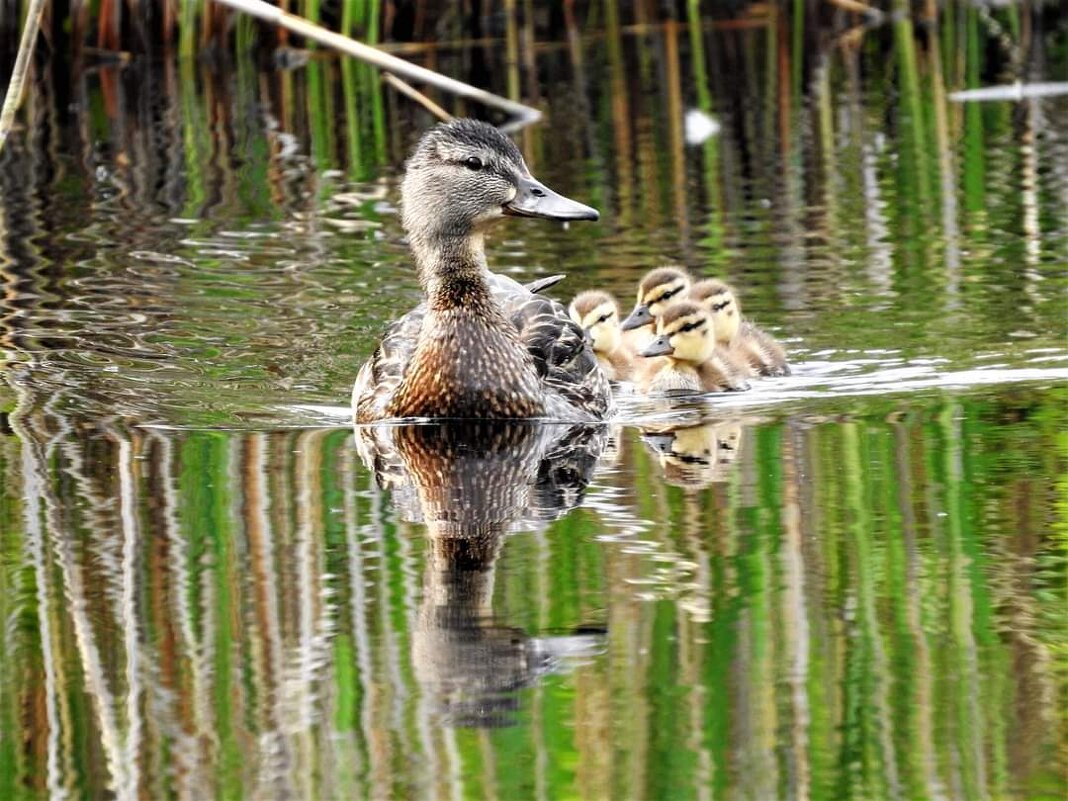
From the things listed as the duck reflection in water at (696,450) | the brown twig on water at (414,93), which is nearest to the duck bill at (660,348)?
the duck reflection in water at (696,450)

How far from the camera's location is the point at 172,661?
398 centimetres

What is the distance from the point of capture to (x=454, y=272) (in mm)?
6312

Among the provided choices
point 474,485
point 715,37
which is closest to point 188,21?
point 715,37

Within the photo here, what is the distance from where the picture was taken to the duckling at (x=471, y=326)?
6129mm

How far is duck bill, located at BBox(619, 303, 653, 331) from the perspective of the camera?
7.21m

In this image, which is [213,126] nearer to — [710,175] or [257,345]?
[710,175]

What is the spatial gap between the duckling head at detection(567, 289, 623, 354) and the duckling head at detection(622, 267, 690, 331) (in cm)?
7

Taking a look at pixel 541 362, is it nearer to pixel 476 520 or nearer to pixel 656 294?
pixel 656 294

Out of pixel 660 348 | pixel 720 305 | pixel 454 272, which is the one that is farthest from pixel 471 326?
pixel 720 305

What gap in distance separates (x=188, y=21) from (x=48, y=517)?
30.2ft

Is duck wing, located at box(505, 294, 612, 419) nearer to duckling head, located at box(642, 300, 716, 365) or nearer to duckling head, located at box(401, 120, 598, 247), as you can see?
duckling head, located at box(401, 120, 598, 247)

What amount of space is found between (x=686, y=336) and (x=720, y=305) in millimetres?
342

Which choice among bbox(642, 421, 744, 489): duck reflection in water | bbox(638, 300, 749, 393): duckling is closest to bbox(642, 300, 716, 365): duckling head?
bbox(638, 300, 749, 393): duckling

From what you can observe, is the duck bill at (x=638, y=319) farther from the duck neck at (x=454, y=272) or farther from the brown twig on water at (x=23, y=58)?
the brown twig on water at (x=23, y=58)
